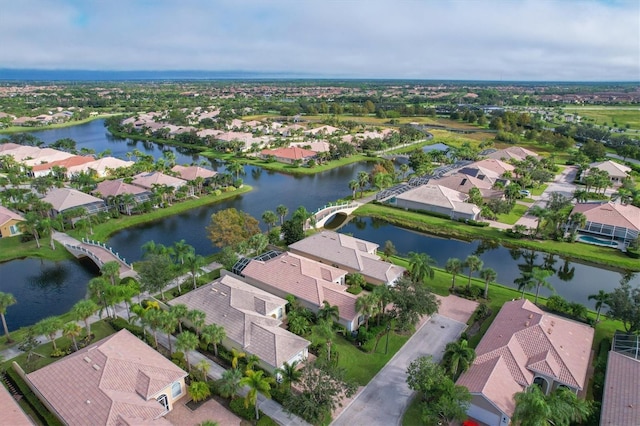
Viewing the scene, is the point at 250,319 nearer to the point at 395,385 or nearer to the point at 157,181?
the point at 395,385

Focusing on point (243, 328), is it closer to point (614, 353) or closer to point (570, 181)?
point (614, 353)

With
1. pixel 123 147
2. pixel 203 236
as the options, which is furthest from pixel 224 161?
pixel 203 236

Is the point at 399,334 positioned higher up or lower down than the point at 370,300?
lower down

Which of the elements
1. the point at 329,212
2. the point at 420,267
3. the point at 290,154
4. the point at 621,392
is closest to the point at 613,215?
the point at 420,267

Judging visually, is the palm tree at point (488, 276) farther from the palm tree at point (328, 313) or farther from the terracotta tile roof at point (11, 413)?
the terracotta tile roof at point (11, 413)

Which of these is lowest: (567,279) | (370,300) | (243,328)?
(567,279)

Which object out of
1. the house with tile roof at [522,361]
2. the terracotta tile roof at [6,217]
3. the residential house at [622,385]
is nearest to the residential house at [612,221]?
the house with tile roof at [522,361]
